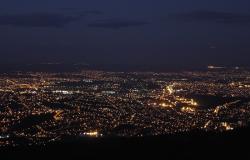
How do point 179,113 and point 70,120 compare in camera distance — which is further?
point 179,113

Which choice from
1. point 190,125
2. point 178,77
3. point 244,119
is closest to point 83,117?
point 190,125

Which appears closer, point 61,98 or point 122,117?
point 122,117

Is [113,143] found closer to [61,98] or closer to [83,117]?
[83,117]

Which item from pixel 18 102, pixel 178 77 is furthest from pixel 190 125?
pixel 178 77

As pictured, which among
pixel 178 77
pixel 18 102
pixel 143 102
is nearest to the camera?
pixel 18 102

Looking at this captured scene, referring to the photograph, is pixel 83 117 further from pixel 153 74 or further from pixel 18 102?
pixel 153 74

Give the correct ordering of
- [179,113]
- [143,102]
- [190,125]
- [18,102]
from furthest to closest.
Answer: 1. [143,102]
2. [18,102]
3. [179,113]
4. [190,125]
